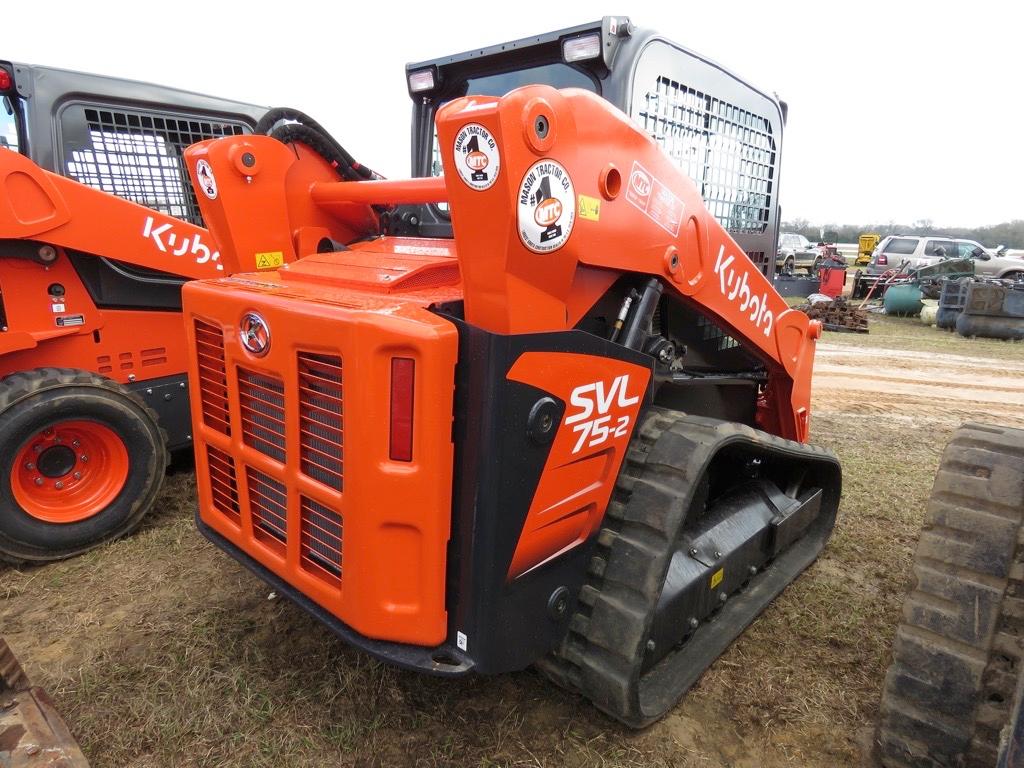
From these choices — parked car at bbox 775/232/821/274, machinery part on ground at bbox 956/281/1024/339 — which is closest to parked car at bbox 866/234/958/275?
parked car at bbox 775/232/821/274

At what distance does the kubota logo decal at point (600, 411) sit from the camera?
182 centimetres

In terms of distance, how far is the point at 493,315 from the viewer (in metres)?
1.61

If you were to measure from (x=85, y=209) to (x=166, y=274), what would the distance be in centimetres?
57

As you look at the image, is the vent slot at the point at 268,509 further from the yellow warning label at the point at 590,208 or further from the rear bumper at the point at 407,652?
the yellow warning label at the point at 590,208

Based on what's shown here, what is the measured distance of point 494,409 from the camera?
1593 millimetres

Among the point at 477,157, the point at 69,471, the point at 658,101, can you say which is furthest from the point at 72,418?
the point at 658,101

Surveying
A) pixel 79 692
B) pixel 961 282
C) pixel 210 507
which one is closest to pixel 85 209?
pixel 210 507

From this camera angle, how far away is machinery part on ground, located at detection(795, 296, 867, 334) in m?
12.6

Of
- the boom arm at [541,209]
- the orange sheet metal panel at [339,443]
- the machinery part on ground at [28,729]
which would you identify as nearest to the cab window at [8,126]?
the boom arm at [541,209]

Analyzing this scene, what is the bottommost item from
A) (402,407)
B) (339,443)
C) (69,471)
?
(69,471)

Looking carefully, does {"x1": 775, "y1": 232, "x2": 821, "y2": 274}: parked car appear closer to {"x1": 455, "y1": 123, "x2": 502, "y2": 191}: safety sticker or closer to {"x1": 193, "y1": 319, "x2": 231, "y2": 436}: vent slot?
{"x1": 193, "y1": 319, "x2": 231, "y2": 436}: vent slot

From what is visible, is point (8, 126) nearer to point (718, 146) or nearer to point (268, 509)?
point (268, 509)

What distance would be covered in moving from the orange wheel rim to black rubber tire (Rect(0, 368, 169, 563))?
5 cm

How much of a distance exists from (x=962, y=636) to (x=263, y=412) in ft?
6.91
